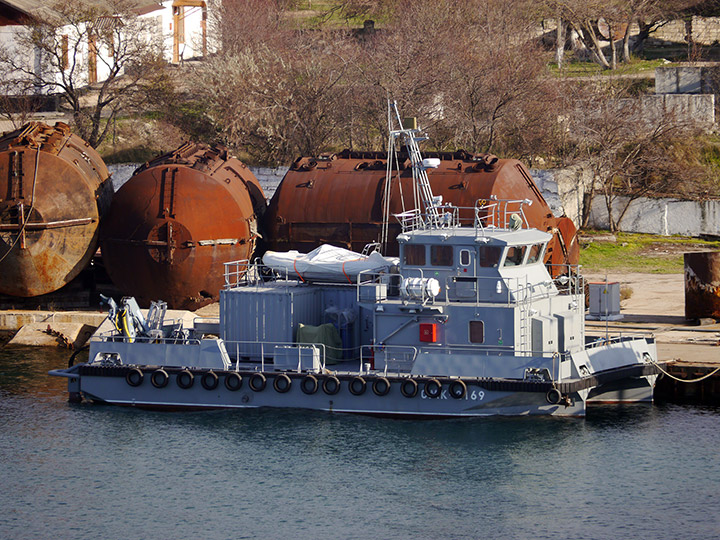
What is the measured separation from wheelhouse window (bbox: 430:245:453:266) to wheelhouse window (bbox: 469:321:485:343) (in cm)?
144

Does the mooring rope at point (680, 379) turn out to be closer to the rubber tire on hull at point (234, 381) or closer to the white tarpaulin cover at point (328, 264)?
the white tarpaulin cover at point (328, 264)

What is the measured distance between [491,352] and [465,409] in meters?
1.30

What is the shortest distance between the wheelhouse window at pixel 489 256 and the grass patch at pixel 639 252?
Answer: 14.5 meters

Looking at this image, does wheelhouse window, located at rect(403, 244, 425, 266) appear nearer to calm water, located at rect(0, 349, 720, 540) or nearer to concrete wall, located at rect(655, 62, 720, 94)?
calm water, located at rect(0, 349, 720, 540)

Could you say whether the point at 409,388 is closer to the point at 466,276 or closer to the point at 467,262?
the point at 466,276

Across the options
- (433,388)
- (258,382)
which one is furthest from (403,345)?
(258,382)

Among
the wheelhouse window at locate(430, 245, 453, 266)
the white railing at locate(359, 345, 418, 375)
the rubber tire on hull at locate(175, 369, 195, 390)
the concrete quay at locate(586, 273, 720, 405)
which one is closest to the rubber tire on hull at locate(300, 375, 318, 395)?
the white railing at locate(359, 345, 418, 375)

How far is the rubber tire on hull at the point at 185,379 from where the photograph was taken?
75.4 ft

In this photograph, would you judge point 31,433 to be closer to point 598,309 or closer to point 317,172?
point 317,172

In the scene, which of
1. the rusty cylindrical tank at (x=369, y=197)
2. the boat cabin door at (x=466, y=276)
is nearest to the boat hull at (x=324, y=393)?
the boat cabin door at (x=466, y=276)

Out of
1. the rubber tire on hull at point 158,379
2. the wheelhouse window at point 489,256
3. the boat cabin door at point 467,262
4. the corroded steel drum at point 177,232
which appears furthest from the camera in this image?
the corroded steel drum at point 177,232

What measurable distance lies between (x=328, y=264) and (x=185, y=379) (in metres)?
4.10

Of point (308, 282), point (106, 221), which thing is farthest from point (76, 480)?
point (106, 221)

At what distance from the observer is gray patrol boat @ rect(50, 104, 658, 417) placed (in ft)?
70.8
